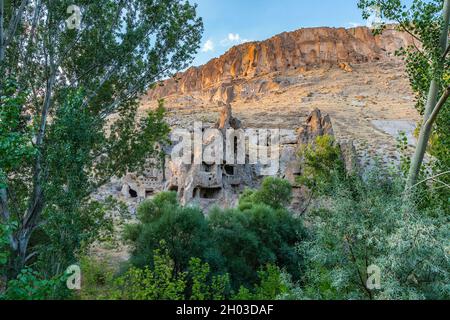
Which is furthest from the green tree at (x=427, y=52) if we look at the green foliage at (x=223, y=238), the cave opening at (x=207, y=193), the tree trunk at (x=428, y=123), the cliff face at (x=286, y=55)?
the cliff face at (x=286, y=55)

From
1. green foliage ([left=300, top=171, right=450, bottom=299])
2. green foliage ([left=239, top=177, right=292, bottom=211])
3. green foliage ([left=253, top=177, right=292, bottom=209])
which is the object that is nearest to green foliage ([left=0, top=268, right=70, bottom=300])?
green foliage ([left=300, top=171, right=450, bottom=299])

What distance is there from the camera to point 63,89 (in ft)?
32.8

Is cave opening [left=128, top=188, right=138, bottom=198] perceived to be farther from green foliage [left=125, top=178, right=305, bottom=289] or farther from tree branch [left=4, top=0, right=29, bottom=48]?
tree branch [left=4, top=0, right=29, bottom=48]

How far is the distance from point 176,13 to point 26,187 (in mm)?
7246

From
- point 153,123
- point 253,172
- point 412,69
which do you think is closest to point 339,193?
point 412,69

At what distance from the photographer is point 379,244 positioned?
5852 millimetres

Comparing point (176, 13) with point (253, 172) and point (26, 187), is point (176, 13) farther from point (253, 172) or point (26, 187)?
point (253, 172)

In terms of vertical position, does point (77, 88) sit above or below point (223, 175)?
above

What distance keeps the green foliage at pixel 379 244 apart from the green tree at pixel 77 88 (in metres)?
5.38

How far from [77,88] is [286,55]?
93249mm

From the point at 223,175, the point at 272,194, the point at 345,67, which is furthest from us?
the point at 345,67

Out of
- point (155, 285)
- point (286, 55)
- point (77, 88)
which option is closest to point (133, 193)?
point (77, 88)

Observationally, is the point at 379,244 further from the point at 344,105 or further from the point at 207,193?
the point at 344,105

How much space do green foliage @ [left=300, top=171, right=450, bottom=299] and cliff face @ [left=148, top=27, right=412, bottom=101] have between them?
256 feet
